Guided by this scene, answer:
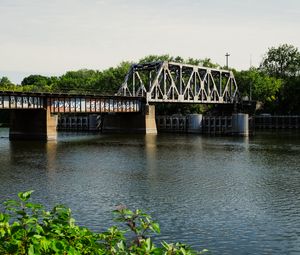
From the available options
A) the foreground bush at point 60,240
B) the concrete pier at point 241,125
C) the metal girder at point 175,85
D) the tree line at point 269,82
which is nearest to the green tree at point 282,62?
the tree line at point 269,82

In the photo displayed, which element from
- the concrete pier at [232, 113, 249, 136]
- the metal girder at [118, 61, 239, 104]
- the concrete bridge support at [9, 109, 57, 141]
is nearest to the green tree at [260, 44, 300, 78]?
the metal girder at [118, 61, 239, 104]

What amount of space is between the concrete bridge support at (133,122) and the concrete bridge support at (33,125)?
2572 centimetres

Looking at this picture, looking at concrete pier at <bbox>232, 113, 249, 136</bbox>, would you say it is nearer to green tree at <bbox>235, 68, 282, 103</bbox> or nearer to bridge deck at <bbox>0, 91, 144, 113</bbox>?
bridge deck at <bbox>0, 91, 144, 113</bbox>

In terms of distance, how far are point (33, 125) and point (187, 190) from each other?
5430 cm

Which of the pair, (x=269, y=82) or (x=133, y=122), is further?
A: (x=269, y=82)

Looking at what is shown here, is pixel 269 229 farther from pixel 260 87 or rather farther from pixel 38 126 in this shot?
pixel 260 87

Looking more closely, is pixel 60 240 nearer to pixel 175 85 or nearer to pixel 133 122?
pixel 133 122

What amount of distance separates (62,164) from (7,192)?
1658 centimetres

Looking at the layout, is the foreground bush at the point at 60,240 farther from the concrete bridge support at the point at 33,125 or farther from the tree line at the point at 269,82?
the tree line at the point at 269,82

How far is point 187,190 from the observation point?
32344 millimetres

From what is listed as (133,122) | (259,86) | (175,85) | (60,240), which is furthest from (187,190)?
(259,86)

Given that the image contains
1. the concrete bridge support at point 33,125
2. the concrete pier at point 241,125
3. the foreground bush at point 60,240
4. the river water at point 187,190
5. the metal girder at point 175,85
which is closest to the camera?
the foreground bush at point 60,240

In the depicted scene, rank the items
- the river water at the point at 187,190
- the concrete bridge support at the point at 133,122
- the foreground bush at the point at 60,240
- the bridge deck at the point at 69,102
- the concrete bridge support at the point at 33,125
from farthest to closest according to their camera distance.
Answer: the concrete bridge support at the point at 133,122 < the concrete bridge support at the point at 33,125 < the bridge deck at the point at 69,102 < the river water at the point at 187,190 < the foreground bush at the point at 60,240

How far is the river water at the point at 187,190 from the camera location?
70.4 feet
